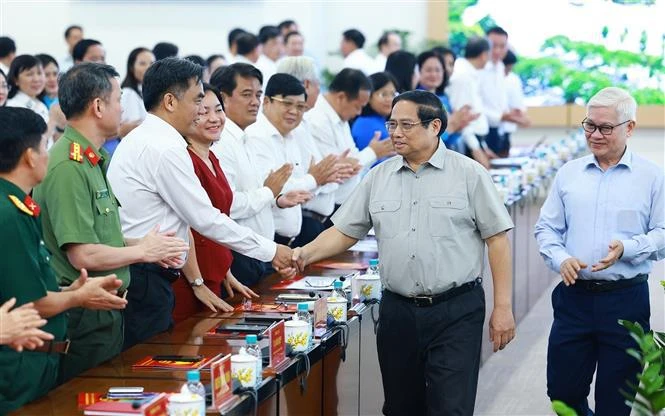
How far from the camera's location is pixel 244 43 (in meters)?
9.33

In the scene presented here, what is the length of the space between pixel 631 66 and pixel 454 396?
10.3m

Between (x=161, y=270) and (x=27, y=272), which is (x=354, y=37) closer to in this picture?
(x=161, y=270)

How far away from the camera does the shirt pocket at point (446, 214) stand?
3842mm

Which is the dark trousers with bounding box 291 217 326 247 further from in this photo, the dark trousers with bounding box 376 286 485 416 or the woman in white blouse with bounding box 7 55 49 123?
the woman in white blouse with bounding box 7 55 49 123

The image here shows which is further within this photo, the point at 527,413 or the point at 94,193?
the point at 527,413

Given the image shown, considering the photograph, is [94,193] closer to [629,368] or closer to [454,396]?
[454,396]

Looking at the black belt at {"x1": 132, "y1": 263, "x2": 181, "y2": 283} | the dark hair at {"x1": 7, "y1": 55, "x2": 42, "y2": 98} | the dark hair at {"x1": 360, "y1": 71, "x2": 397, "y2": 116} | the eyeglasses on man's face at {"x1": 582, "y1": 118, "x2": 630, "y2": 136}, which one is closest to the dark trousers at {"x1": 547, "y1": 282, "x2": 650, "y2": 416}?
the eyeglasses on man's face at {"x1": 582, "y1": 118, "x2": 630, "y2": 136}

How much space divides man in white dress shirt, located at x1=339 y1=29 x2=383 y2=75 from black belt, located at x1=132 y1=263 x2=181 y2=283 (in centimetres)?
636

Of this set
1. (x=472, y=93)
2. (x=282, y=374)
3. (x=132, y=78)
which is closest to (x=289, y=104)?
(x=282, y=374)

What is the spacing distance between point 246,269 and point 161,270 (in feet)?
2.93

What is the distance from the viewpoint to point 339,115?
6.60m

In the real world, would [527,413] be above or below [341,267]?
below

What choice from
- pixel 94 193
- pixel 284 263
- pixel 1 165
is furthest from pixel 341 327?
pixel 1 165

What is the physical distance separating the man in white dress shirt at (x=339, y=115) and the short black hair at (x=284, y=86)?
101 cm
